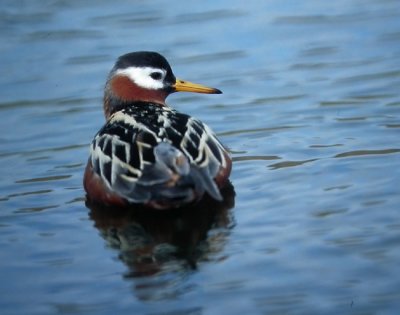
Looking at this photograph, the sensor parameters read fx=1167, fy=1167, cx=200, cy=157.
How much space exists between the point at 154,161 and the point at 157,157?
43 mm

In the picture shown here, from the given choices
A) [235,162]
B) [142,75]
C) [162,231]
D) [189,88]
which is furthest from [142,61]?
[162,231]

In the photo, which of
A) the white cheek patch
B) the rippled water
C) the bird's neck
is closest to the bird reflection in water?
the rippled water

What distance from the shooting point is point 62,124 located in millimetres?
12711

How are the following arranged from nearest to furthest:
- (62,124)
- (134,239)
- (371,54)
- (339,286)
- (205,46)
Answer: (339,286)
(134,239)
(62,124)
(371,54)
(205,46)

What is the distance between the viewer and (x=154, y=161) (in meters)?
9.39

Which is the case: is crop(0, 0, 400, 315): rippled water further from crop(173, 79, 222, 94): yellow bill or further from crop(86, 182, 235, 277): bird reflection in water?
crop(173, 79, 222, 94): yellow bill

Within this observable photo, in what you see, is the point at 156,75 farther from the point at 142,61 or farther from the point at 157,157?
the point at 157,157

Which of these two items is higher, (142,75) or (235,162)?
(142,75)

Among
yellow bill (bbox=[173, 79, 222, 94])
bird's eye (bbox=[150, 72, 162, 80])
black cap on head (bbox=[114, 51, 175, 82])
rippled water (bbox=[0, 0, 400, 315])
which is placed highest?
black cap on head (bbox=[114, 51, 175, 82])

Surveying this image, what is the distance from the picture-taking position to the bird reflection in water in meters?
8.58

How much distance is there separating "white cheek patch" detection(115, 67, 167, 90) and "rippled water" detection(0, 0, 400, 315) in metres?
0.95

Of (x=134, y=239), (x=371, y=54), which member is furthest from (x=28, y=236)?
(x=371, y=54)

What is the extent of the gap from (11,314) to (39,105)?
5.91 meters

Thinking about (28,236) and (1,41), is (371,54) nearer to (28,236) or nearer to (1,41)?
(1,41)
